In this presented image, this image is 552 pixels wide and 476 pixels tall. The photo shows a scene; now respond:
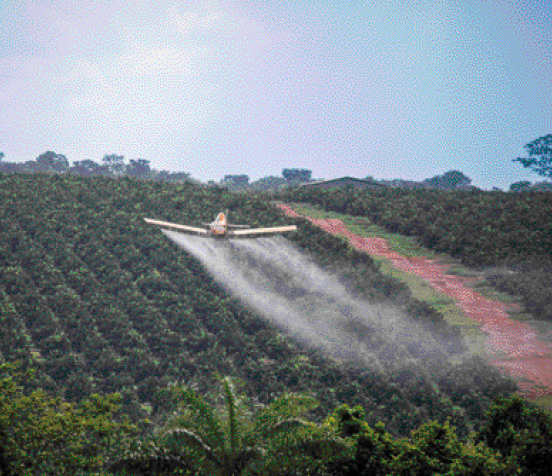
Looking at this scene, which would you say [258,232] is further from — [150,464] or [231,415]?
[150,464]

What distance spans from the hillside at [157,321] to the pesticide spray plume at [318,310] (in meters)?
0.91

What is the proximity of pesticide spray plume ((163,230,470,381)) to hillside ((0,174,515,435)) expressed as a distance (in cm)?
91

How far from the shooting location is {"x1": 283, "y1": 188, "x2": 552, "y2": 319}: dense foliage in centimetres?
5759

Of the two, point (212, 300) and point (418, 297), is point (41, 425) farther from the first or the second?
point (418, 297)

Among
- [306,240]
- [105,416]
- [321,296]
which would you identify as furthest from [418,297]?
[105,416]

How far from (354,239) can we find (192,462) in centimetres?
4926

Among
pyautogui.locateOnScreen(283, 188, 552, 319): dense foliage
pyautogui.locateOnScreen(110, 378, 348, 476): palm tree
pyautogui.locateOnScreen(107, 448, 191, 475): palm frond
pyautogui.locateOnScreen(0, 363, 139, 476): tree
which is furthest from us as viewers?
pyautogui.locateOnScreen(283, 188, 552, 319): dense foliage

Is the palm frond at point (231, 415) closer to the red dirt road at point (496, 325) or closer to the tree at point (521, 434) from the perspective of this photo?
the tree at point (521, 434)

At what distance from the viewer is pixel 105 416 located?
24250mm

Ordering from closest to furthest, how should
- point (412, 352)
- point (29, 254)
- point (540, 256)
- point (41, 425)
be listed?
point (41, 425)
point (412, 352)
point (29, 254)
point (540, 256)

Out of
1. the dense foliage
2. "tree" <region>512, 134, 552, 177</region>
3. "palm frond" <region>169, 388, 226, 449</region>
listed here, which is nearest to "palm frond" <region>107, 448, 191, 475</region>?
"palm frond" <region>169, 388, 226, 449</region>

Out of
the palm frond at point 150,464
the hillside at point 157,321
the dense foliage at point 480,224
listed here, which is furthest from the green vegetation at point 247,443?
the dense foliage at point 480,224

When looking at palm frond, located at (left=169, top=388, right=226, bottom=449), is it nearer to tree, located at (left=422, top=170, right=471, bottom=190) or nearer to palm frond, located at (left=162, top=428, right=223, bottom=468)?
palm frond, located at (left=162, top=428, right=223, bottom=468)

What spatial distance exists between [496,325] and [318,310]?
42.1ft
